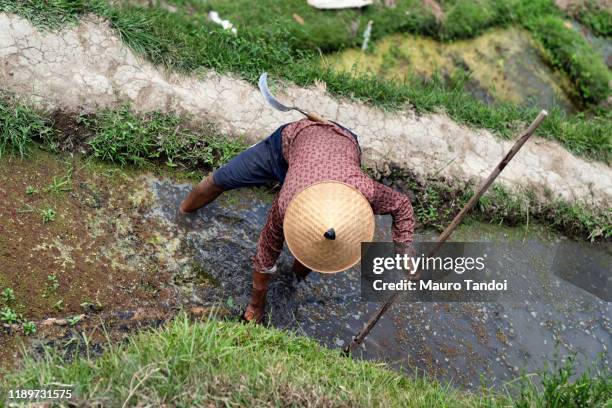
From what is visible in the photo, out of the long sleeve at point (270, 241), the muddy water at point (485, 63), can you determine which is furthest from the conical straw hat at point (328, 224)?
the muddy water at point (485, 63)

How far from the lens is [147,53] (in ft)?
16.6

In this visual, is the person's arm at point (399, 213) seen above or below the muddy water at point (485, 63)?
above

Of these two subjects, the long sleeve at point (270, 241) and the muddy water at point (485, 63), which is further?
the muddy water at point (485, 63)

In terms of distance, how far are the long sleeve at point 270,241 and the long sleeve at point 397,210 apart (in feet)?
1.57

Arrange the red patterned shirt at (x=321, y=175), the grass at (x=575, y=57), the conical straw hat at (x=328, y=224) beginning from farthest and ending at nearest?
the grass at (x=575, y=57) → the red patterned shirt at (x=321, y=175) → the conical straw hat at (x=328, y=224)

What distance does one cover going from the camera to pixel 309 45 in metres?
5.73

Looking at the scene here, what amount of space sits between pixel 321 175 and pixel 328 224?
0.30 m

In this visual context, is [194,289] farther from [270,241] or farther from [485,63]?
[485,63]

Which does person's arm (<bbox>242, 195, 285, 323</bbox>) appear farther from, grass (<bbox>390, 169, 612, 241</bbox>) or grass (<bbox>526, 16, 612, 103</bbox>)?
grass (<bbox>526, 16, 612, 103</bbox>)

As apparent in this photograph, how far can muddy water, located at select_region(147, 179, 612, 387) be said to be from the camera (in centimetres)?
423

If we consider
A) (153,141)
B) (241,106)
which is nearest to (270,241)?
(153,141)

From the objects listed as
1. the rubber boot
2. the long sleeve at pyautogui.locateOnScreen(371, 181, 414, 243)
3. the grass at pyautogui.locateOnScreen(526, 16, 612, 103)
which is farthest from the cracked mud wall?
the long sleeve at pyautogui.locateOnScreen(371, 181, 414, 243)

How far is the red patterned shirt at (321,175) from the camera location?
332cm

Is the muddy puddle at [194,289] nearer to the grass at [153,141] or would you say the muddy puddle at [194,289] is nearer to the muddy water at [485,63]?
the grass at [153,141]
